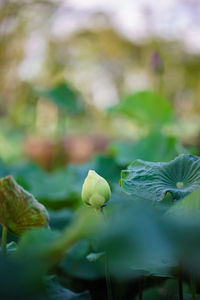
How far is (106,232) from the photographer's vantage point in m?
0.19

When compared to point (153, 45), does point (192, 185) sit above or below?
below

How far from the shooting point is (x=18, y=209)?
0.32m

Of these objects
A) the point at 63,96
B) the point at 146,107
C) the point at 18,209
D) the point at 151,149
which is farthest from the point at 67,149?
the point at 18,209

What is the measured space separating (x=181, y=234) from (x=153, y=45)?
8696 millimetres

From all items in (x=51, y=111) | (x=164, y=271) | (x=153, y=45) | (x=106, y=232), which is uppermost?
(x=153, y=45)

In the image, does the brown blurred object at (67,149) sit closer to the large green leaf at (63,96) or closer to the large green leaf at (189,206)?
the large green leaf at (63,96)

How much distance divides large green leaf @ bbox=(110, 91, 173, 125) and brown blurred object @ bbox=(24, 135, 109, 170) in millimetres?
1320

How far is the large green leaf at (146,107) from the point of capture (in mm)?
1123

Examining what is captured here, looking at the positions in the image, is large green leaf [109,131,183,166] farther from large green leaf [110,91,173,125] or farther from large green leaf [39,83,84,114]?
large green leaf [39,83,84,114]

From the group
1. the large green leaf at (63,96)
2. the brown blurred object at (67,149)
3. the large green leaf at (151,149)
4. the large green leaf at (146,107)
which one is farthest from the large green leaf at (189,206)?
the brown blurred object at (67,149)

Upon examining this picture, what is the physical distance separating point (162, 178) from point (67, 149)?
2.43 meters

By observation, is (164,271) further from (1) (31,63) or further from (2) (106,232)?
(1) (31,63)

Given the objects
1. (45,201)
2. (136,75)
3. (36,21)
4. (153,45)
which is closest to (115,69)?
(136,75)

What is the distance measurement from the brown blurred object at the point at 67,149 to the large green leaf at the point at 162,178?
2.09 metres
